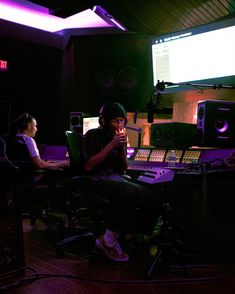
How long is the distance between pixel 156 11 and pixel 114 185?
3.21 meters

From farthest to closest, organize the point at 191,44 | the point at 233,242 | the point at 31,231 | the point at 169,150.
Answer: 1. the point at 31,231
2. the point at 191,44
3. the point at 169,150
4. the point at 233,242

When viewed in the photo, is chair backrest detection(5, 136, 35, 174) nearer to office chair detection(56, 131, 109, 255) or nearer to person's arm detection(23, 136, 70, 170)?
person's arm detection(23, 136, 70, 170)

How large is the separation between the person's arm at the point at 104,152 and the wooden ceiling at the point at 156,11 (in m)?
2.54

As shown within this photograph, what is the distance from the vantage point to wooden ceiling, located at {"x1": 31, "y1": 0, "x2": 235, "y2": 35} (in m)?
4.68

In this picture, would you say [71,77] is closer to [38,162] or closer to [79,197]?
[38,162]

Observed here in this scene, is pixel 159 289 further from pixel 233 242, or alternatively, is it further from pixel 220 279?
pixel 233 242

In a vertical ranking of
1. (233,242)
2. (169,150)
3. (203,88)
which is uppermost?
(203,88)

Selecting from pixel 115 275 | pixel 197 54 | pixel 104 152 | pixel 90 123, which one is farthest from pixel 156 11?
pixel 115 275

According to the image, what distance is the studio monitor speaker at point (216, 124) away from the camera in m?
2.78

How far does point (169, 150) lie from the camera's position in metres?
3.17

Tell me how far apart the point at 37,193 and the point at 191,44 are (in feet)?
7.46

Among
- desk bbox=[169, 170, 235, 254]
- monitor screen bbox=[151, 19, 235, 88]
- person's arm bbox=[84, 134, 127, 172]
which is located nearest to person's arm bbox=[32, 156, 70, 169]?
person's arm bbox=[84, 134, 127, 172]

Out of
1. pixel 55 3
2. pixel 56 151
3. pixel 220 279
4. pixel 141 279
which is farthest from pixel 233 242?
pixel 55 3

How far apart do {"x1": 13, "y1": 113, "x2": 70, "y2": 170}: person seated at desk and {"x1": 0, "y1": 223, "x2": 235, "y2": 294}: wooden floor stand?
1116mm
